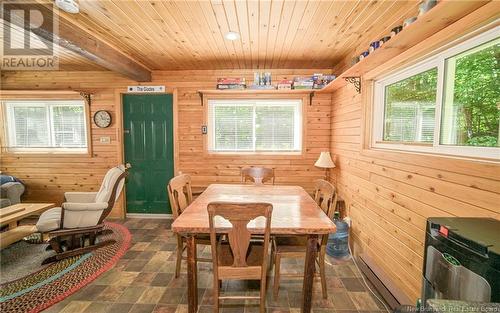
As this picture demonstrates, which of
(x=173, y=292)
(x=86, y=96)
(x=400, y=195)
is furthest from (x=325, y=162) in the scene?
(x=86, y=96)

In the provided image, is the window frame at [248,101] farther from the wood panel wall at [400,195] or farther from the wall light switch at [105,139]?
the wall light switch at [105,139]

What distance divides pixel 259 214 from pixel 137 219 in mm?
3243

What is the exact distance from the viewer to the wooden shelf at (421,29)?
1.24 m

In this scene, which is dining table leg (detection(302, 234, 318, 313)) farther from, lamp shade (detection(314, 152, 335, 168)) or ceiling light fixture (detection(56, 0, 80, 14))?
ceiling light fixture (detection(56, 0, 80, 14))

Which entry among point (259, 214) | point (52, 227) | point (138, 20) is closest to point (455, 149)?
point (259, 214)

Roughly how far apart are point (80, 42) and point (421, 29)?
113 inches

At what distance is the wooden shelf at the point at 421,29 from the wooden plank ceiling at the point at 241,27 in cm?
35

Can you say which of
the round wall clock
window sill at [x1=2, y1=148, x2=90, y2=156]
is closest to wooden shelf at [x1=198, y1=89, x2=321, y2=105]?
the round wall clock

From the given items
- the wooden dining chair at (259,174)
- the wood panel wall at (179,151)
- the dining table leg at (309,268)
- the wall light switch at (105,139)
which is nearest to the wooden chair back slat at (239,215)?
the dining table leg at (309,268)

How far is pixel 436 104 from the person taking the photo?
5.78ft

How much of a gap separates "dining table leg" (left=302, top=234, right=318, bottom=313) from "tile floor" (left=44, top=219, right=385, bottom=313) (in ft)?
0.69

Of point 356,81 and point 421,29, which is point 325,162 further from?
point 421,29

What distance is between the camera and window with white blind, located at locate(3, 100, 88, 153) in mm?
3982

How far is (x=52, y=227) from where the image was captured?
2553mm
